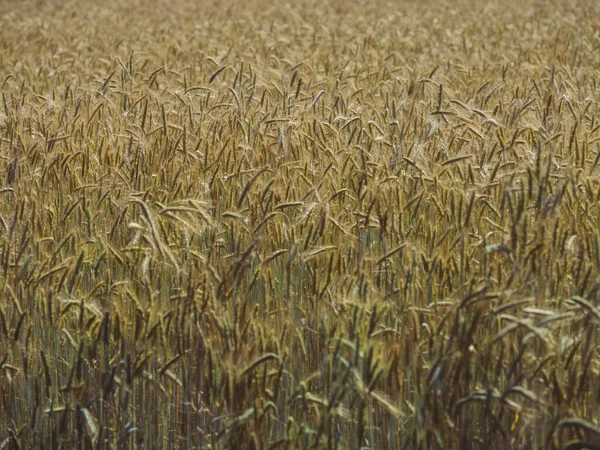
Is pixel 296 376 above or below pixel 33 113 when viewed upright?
below

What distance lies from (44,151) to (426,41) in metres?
5.73

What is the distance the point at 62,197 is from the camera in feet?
10.1

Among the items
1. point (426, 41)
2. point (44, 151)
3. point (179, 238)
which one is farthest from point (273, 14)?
point (179, 238)

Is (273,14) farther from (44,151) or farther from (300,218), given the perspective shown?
(300,218)

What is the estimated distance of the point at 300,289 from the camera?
2572 millimetres

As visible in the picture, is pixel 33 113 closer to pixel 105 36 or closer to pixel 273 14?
pixel 105 36

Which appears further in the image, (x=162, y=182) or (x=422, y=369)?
(x=162, y=182)

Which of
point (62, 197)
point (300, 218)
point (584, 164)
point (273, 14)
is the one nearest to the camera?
point (300, 218)

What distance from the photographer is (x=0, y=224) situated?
8.76 feet

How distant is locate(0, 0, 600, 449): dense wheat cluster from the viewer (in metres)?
1.99

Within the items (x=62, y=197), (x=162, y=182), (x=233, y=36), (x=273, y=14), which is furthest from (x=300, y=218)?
(x=273, y=14)

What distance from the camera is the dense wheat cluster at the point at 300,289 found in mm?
1991

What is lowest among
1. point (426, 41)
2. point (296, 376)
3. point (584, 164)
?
point (296, 376)

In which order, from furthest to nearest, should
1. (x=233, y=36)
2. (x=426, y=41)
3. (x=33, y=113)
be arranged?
(x=233, y=36), (x=426, y=41), (x=33, y=113)
